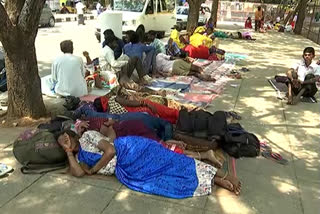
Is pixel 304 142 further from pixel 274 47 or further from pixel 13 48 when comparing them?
pixel 274 47

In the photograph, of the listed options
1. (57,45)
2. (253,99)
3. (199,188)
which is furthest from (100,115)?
(57,45)

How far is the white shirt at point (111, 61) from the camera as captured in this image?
687 centimetres

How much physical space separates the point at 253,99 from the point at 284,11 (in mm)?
25359

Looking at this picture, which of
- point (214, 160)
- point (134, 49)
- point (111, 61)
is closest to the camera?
point (214, 160)

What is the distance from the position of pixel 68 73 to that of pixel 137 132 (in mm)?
2485

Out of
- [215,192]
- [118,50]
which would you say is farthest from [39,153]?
[118,50]

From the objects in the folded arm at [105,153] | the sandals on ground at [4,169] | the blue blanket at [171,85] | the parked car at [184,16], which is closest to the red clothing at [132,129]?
the folded arm at [105,153]

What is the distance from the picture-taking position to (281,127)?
502cm

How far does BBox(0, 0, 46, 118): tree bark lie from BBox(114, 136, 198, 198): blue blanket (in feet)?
6.35

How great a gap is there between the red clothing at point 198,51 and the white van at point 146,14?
13.4 feet

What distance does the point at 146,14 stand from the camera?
14203mm

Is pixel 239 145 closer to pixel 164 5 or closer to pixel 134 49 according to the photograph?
pixel 134 49

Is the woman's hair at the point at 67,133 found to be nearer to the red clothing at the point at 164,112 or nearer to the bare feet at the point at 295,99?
the red clothing at the point at 164,112

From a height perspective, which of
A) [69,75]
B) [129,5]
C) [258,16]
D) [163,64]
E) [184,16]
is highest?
[129,5]
